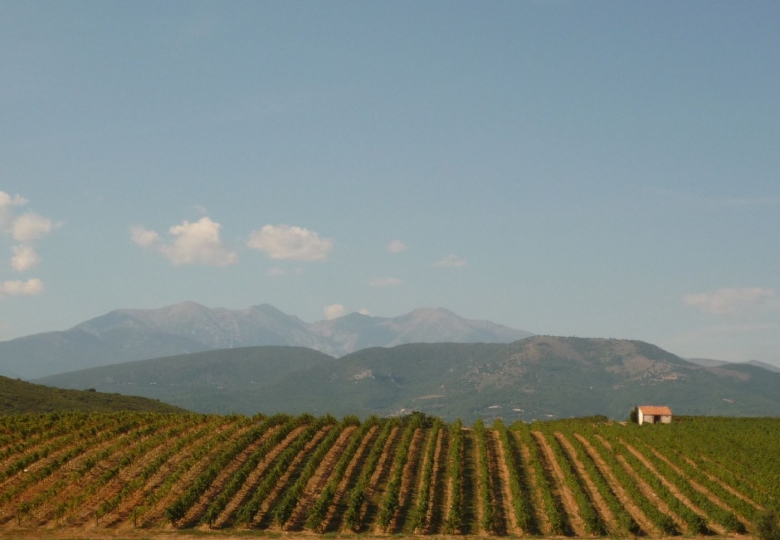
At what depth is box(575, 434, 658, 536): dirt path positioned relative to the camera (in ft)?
172

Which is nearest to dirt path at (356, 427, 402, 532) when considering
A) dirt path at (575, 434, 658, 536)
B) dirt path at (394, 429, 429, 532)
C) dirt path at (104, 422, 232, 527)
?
dirt path at (394, 429, 429, 532)

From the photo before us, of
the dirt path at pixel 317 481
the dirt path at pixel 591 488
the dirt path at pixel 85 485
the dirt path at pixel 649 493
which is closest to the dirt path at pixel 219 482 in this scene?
the dirt path at pixel 317 481

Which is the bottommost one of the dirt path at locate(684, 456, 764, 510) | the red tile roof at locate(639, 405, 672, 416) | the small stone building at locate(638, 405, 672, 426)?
the dirt path at locate(684, 456, 764, 510)

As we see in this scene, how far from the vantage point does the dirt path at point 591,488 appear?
5341cm

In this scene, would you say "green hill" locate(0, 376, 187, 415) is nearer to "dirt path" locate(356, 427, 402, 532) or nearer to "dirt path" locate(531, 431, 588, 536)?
"dirt path" locate(356, 427, 402, 532)

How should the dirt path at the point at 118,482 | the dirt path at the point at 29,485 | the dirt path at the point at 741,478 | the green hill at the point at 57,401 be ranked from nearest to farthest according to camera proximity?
the dirt path at the point at 118,482, the dirt path at the point at 29,485, the dirt path at the point at 741,478, the green hill at the point at 57,401

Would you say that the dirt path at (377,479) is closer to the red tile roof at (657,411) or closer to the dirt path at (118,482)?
the dirt path at (118,482)

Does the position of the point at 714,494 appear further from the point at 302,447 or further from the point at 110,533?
the point at 110,533

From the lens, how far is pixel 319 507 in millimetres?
50781

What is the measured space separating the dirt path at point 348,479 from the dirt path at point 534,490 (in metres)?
14.6

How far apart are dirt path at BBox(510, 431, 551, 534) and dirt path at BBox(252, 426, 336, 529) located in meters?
19.3

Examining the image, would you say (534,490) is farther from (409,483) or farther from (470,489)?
(409,483)

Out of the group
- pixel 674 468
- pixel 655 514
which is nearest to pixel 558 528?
pixel 655 514

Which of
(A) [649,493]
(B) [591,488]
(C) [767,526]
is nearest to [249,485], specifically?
(B) [591,488]
